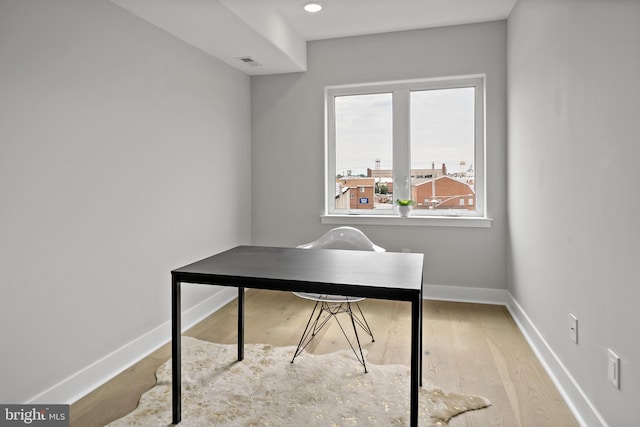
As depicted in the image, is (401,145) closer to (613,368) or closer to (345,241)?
(345,241)

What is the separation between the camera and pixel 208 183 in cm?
333

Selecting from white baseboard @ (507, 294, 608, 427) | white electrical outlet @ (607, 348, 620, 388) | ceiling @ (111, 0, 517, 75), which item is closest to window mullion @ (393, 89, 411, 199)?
ceiling @ (111, 0, 517, 75)

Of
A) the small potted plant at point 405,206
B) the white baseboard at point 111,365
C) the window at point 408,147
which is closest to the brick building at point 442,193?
the window at point 408,147

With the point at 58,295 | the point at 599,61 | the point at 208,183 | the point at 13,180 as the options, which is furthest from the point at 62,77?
the point at 599,61

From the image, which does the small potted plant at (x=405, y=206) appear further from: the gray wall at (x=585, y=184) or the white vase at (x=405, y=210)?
the gray wall at (x=585, y=184)

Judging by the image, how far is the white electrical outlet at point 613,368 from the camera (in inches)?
58.0

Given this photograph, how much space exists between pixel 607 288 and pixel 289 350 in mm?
1775

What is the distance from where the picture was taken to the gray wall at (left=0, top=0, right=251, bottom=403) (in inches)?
70.0

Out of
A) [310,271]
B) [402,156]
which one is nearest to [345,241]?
[310,271]

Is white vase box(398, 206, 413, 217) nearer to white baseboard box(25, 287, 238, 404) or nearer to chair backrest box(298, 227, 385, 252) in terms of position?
chair backrest box(298, 227, 385, 252)

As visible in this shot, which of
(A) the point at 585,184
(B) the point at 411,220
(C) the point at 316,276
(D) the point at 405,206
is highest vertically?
(A) the point at 585,184

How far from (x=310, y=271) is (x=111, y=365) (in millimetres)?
1439

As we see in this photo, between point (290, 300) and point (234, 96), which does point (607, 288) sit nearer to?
point (290, 300)

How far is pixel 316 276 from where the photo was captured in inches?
65.2
